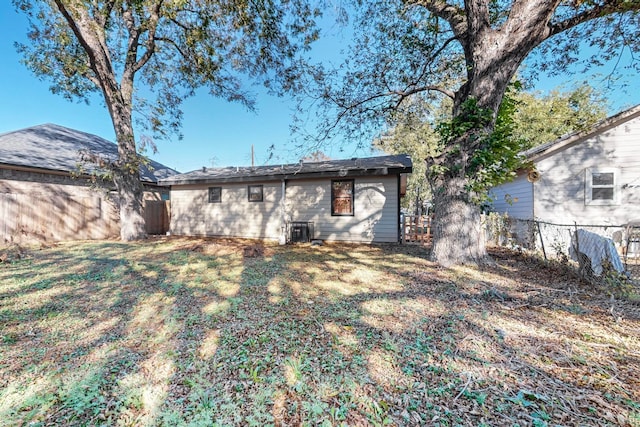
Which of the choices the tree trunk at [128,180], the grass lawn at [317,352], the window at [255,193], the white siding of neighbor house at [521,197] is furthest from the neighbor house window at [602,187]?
the tree trunk at [128,180]

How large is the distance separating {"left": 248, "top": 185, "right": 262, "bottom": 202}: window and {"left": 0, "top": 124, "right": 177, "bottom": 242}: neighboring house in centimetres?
346

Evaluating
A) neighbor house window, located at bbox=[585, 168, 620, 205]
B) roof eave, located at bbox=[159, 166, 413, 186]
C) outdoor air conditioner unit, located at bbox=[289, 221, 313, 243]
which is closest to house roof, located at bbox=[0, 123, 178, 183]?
roof eave, located at bbox=[159, 166, 413, 186]

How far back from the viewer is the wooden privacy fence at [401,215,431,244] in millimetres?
9125

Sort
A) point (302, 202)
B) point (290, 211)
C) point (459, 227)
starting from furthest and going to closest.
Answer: point (290, 211)
point (302, 202)
point (459, 227)

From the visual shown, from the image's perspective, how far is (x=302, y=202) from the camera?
9.84m

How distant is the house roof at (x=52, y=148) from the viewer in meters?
9.37

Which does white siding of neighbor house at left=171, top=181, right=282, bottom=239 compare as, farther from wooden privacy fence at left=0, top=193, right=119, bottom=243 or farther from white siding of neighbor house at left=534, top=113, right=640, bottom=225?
white siding of neighbor house at left=534, top=113, right=640, bottom=225

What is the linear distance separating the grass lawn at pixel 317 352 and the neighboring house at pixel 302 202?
4.56 metres

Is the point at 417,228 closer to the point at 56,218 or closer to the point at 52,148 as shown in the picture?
the point at 56,218

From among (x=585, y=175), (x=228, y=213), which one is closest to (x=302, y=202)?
(x=228, y=213)

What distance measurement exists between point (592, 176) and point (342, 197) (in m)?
7.35

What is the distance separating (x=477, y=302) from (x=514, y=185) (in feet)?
25.5

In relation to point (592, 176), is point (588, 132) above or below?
above

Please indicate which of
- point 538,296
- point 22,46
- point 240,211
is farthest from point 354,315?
point 22,46
